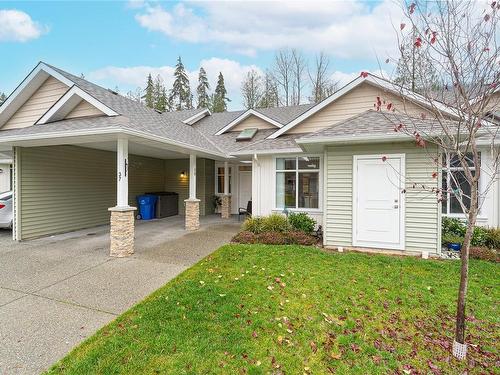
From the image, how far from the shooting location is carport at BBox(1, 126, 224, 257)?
21.0 feet

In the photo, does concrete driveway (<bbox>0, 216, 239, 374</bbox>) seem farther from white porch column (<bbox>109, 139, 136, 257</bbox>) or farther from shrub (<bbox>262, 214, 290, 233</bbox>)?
shrub (<bbox>262, 214, 290, 233</bbox>)

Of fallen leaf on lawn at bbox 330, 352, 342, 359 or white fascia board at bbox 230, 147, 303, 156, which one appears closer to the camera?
fallen leaf on lawn at bbox 330, 352, 342, 359

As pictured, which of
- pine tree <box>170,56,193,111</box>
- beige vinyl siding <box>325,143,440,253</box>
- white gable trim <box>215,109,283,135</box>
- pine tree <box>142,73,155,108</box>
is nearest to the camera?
beige vinyl siding <box>325,143,440,253</box>

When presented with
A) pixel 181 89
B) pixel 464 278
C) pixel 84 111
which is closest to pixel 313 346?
pixel 464 278

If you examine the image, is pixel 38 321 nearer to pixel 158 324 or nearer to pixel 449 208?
pixel 158 324

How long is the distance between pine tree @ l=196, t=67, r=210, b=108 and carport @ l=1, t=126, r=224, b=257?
878 inches

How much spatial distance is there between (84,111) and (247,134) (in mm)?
6557

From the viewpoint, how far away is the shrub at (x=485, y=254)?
19.3 feet

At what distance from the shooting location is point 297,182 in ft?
29.1

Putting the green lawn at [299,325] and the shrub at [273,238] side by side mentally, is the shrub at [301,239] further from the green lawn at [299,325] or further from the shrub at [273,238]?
the green lawn at [299,325]

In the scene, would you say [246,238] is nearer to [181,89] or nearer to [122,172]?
[122,172]

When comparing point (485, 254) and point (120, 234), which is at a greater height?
point (120, 234)

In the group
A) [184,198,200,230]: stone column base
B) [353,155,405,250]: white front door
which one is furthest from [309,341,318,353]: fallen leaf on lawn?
[184,198,200,230]: stone column base

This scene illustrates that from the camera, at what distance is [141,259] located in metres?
6.14
